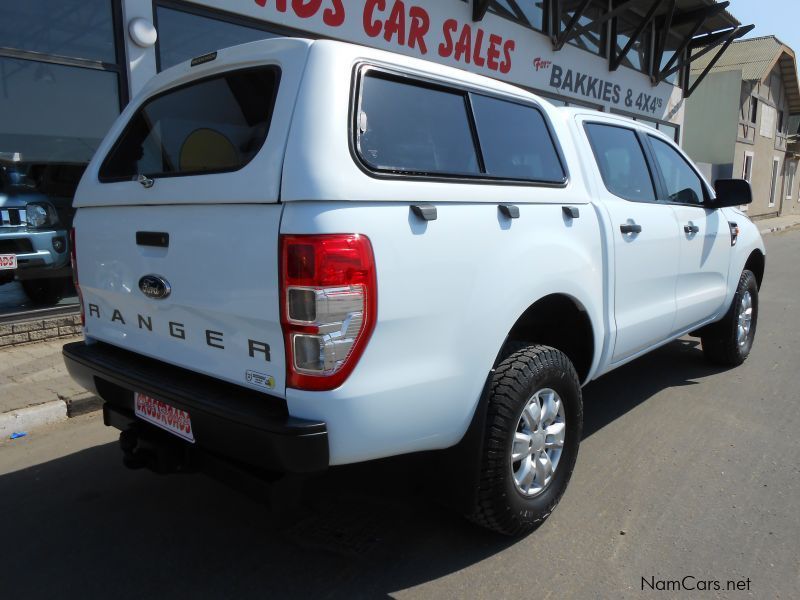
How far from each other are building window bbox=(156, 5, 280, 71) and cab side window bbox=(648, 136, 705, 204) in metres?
4.45

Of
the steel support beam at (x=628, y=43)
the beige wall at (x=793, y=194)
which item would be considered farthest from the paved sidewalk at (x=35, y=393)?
the beige wall at (x=793, y=194)

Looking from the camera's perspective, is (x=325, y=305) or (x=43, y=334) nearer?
(x=325, y=305)

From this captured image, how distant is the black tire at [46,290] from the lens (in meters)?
5.57

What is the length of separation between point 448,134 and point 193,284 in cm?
114

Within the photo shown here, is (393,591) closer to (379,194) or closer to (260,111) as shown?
(379,194)

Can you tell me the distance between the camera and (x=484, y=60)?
10.0 meters

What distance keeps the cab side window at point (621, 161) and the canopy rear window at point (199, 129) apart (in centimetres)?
185

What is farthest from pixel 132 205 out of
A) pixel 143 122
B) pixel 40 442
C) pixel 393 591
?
pixel 40 442

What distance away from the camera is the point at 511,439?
2305 millimetres

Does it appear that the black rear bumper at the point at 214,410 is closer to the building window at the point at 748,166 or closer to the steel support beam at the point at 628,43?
the steel support beam at the point at 628,43

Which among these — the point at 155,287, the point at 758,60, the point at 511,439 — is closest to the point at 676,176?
the point at 511,439

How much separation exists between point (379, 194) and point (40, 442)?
3022 mm

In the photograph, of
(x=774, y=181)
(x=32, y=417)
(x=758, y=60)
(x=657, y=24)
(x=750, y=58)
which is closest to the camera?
(x=32, y=417)

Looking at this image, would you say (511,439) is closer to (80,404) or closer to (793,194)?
(80,404)
